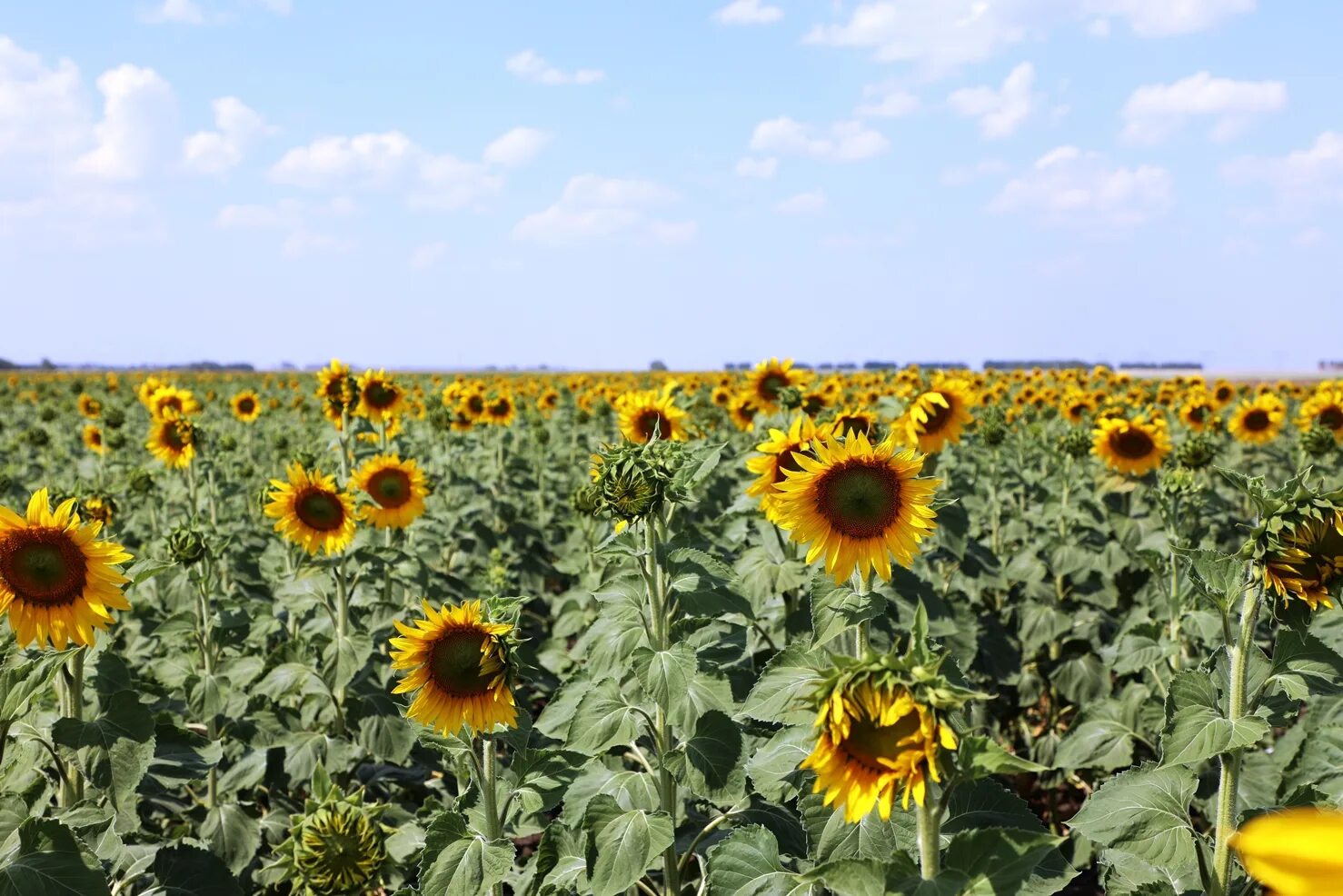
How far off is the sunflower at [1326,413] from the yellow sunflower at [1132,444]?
2.81 metres

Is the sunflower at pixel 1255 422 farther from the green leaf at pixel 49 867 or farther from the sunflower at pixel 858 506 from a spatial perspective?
the green leaf at pixel 49 867

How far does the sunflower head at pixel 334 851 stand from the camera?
2.51 metres

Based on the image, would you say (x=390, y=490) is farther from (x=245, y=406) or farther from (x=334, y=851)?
(x=245, y=406)

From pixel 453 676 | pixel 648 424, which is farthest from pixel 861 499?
pixel 648 424

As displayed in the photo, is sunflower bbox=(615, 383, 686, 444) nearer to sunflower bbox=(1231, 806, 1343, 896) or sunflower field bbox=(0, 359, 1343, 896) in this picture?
sunflower field bbox=(0, 359, 1343, 896)

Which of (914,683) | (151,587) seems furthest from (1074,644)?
(151,587)

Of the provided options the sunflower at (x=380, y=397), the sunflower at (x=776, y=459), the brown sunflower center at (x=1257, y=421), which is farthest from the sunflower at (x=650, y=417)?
the brown sunflower center at (x=1257, y=421)

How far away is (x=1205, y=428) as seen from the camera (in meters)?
9.99

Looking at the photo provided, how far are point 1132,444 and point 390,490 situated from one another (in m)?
6.19

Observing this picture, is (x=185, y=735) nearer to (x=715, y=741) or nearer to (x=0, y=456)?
(x=715, y=741)

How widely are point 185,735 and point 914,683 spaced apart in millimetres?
3383

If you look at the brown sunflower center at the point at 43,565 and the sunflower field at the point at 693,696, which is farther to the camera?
the brown sunflower center at the point at 43,565

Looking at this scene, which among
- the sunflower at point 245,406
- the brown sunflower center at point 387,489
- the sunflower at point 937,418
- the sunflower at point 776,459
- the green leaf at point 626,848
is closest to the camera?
the green leaf at point 626,848

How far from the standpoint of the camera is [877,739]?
181 cm
